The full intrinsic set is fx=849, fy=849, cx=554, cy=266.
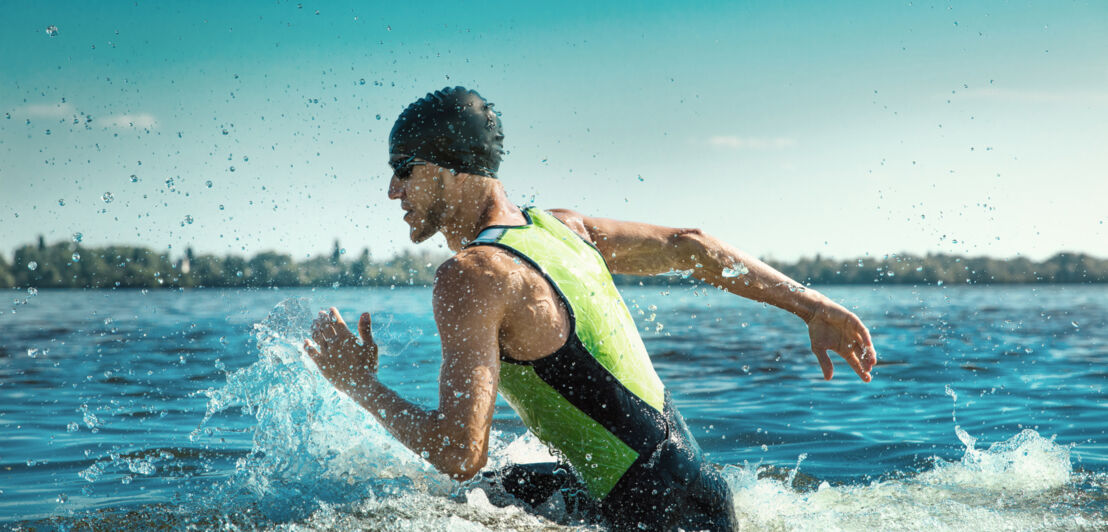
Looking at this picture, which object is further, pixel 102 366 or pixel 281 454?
pixel 102 366

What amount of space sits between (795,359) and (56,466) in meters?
10.8

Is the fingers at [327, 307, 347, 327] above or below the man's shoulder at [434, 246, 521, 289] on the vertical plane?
below

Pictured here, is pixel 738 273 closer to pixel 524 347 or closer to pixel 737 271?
pixel 737 271

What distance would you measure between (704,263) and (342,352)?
1.66 metres

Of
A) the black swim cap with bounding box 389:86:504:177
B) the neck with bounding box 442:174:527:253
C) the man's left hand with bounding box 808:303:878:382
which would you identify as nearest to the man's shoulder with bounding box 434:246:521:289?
the neck with bounding box 442:174:527:253

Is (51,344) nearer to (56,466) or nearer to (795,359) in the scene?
(56,466)

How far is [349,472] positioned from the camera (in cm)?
387

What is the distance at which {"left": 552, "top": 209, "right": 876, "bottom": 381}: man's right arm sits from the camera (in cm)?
356

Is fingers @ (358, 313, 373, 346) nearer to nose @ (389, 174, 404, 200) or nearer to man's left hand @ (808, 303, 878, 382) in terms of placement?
nose @ (389, 174, 404, 200)

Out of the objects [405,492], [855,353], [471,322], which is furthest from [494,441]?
[471,322]

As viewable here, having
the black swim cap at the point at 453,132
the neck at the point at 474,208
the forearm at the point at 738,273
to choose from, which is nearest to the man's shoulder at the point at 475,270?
the neck at the point at 474,208

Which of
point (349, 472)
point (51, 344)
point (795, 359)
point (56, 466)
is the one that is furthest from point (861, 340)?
point (51, 344)

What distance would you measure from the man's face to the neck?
6 cm

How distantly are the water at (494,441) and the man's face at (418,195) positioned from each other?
1.09 meters
